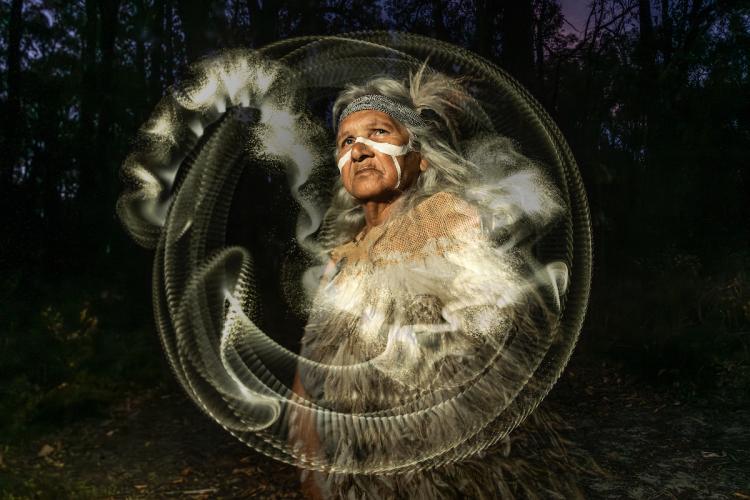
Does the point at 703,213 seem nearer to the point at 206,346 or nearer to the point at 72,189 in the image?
the point at 206,346

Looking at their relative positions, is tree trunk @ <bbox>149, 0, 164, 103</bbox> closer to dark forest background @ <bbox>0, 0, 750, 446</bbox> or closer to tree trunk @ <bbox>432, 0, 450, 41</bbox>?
dark forest background @ <bbox>0, 0, 750, 446</bbox>

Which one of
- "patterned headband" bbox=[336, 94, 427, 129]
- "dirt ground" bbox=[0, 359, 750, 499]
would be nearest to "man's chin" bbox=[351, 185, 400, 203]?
"patterned headband" bbox=[336, 94, 427, 129]

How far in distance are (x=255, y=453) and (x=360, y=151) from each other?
3.76m

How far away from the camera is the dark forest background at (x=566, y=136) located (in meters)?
5.29

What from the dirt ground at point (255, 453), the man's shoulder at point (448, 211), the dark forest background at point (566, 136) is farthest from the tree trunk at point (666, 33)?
the man's shoulder at point (448, 211)

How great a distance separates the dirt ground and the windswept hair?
8.78 feet

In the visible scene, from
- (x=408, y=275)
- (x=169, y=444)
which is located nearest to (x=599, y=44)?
(x=408, y=275)

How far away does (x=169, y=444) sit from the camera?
486 centimetres

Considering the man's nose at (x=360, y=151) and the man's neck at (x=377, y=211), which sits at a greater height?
the man's nose at (x=360, y=151)

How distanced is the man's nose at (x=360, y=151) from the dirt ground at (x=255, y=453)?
2.90 m

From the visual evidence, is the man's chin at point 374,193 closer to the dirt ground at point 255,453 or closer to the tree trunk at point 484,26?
the dirt ground at point 255,453

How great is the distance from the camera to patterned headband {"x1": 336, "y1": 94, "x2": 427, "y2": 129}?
1759 millimetres

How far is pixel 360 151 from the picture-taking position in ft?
5.66

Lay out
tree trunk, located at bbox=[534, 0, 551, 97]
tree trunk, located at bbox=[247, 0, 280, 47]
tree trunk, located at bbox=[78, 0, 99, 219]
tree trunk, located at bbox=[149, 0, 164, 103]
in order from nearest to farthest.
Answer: tree trunk, located at bbox=[534, 0, 551, 97] < tree trunk, located at bbox=[247, 0, 280, 47] < tree trunk, located at bbox=[149, 0, 164, 103] < tree trunk, located at bbox=[78, 0, 99, 219]
